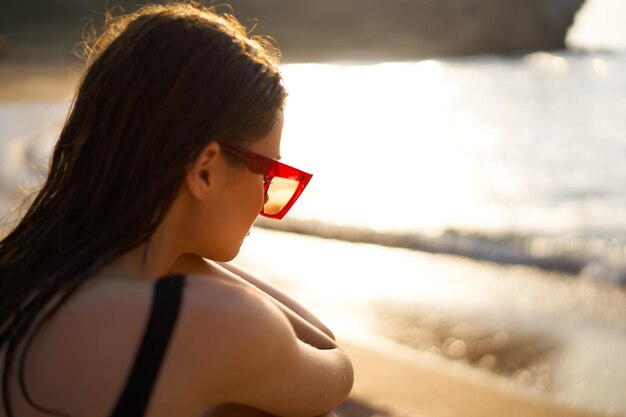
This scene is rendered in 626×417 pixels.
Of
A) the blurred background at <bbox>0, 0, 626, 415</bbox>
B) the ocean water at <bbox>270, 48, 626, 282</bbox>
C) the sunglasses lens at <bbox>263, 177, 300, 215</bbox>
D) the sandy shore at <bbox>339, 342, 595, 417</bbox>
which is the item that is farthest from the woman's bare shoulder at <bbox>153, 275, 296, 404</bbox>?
the ocean water at <bbox>270, 48, 626, 282</bbox>

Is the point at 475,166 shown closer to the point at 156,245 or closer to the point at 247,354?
the point at 156,245

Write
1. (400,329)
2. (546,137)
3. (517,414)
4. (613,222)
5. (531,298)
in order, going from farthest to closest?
1. (546,137)
2. (613,222)
3. (531,298)
4. (400,329)
5. (517,414)

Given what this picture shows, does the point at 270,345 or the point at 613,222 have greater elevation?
the point at 613,222

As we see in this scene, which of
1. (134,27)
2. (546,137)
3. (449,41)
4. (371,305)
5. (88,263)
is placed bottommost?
(371,305)

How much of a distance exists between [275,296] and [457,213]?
6864 millimetres

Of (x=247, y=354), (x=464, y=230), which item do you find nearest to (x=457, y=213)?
(x=464, y=230)

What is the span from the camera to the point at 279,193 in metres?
1.78

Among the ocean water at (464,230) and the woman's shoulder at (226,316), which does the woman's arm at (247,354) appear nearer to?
the woman's shoulder at (226,316)

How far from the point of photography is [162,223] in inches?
59.2

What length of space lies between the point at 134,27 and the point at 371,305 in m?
3.63

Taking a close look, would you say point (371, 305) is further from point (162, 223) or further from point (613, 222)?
point (613, 222)

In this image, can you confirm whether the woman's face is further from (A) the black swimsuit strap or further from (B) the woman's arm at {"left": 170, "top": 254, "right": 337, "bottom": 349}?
(A) the black swimsuit strap

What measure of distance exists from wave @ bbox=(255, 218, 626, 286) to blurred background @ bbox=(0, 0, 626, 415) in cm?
2

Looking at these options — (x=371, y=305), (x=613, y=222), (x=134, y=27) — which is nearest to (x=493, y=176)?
(x=613, y=222)
